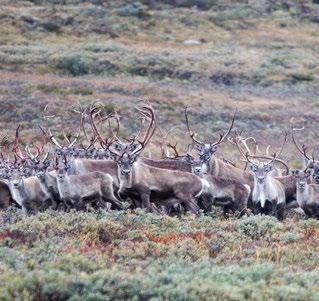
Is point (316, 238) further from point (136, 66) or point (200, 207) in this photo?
point (136, 66)

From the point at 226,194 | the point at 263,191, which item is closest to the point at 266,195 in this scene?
the point at 263,191

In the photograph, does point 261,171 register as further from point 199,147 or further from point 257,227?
point 257,227

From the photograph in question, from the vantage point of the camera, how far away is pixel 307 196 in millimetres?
15992

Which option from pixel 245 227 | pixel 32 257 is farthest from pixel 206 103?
pixel 32 257

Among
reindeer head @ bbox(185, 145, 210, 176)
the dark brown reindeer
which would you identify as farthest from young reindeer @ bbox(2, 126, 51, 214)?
the dark brown reindeer

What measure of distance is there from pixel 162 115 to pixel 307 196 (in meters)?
19.5

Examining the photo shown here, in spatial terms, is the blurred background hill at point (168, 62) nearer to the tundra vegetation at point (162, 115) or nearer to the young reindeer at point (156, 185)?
the tundra vegetation at point (162, 115)

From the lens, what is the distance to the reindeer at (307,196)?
627 inches

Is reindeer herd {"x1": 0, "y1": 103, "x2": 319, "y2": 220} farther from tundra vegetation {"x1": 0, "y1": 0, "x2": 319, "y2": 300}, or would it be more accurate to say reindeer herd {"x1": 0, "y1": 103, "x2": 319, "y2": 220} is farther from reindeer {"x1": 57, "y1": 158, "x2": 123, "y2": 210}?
tundra vegetation {"x1": 0, "y1": 0, "x2": 319, "y2": 300}

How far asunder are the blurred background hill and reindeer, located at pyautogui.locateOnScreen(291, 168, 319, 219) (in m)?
11.2

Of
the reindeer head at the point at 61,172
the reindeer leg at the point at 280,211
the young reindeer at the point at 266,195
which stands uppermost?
the reindeer head at the point at 61,172

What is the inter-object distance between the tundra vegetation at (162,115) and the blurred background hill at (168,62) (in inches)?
4.4

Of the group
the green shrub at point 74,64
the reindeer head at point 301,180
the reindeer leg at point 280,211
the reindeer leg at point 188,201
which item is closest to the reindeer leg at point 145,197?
the reindeer leg at point 188,201

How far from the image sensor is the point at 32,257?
1040 cm
